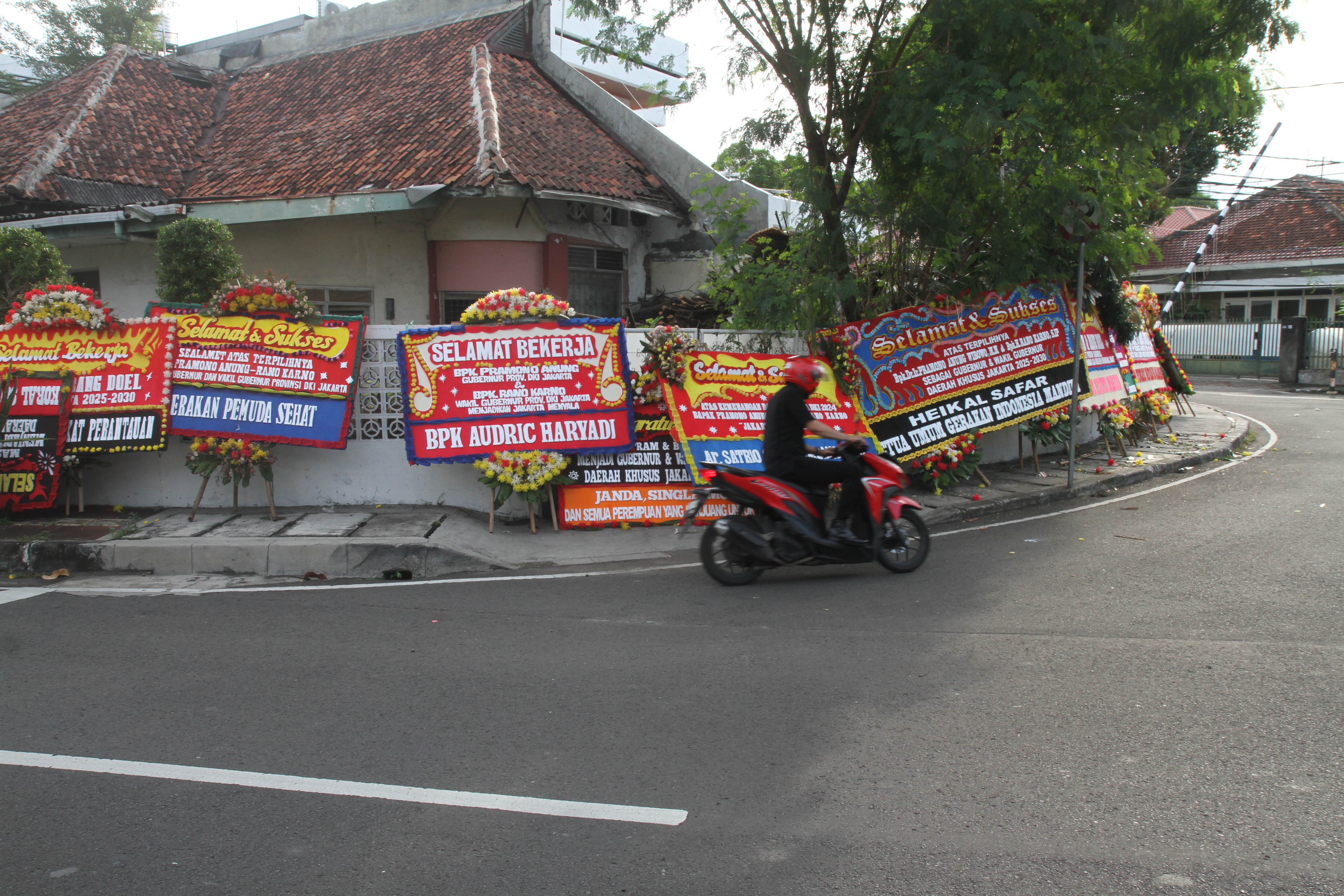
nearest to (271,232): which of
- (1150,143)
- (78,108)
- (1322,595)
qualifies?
(78,108)

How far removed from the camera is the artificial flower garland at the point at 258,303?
915cm

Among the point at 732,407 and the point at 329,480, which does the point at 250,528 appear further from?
the point at 732,407

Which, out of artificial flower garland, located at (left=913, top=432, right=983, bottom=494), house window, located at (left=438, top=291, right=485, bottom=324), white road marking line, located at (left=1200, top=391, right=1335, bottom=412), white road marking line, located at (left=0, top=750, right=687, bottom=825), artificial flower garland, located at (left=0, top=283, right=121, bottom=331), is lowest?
white road marking line, located at (left=0, top=750, right=687, bottom=825)

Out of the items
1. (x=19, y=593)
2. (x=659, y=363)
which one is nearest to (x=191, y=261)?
(x=19, y=593)

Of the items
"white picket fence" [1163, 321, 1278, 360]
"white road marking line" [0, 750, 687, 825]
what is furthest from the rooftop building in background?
"white picket fence" [1163, 321, 1278, 360]

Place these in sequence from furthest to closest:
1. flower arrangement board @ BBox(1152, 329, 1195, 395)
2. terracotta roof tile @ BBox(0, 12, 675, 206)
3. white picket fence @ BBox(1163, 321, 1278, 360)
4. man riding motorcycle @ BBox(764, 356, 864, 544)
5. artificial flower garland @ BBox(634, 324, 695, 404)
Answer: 1. white picket fence @ BBox(1163, 321, 1278, 360)
2. flower arrangement board @ BBox(1152, 329, 1195, 395)
3. terracotta roof tile @ BBox(0, 12, 675, 206)
4. artificial flower garland @ BBox(634, 324, 695, 404)
5. man riding motorcycle @ BBox(764, 356, 864, 544)

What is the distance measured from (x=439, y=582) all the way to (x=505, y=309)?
2986 mm

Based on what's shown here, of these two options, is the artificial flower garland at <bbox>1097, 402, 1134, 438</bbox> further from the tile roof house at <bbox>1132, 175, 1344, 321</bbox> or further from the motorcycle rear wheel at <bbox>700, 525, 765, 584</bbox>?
the tile roof house at <bbox>1132, 175, 1344, 321</bbox>

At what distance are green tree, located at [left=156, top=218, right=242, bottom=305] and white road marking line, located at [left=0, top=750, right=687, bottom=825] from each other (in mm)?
7444

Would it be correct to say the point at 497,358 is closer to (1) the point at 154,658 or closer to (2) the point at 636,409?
(2) the point at 636,409

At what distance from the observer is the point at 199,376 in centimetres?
905

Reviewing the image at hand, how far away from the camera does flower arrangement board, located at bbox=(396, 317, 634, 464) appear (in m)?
8.95

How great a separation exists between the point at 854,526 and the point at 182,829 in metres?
5.12

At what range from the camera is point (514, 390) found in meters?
9.07
